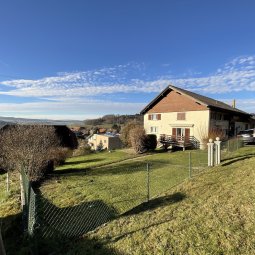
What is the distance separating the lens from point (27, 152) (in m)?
13.6

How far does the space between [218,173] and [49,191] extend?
737 cm

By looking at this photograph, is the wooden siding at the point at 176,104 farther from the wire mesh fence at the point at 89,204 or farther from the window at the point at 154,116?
the wire mesh fence at the point at 89,204

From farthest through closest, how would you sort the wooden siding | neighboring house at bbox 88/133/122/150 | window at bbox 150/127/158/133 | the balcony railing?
neighboring house at bbox 88/133/122/150 → window at bbox 150/127/158/133 → the wooden siding → the balcony railing

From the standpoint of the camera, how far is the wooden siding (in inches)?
1119

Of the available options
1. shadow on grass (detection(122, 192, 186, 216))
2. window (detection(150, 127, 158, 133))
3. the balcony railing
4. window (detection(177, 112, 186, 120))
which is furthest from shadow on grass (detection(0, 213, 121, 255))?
window (detection(150, 127, 158, 133))

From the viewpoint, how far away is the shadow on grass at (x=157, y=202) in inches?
273

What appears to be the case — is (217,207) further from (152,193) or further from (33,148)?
(33,148)

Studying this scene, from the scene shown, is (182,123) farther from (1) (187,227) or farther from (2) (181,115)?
(1) (187,227)

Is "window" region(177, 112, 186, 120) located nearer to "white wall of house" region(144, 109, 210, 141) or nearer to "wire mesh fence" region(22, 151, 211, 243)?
"white wall of house" region(144, 109, 210, 141)


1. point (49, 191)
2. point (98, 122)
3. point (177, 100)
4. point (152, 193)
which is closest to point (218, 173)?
point (152, 193)

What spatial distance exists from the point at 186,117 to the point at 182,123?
3.02ft

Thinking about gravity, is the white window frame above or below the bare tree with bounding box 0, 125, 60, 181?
above

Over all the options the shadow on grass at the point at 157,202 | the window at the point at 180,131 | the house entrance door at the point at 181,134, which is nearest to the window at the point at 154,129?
the house entrance door at the point at 181,134

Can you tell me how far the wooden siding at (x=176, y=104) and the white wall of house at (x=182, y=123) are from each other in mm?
514
